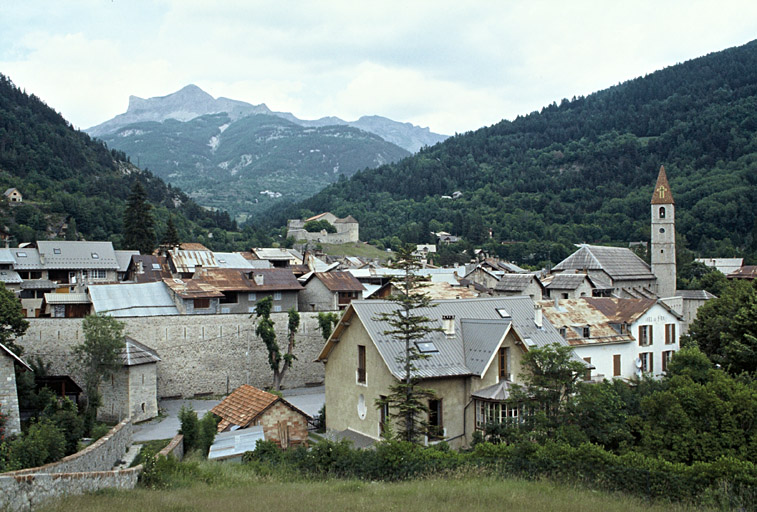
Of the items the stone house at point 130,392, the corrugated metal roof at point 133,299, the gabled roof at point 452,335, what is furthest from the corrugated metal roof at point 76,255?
the gabled roof at point 452,335

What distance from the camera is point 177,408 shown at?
32.5 meters

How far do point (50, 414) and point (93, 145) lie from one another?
406ft

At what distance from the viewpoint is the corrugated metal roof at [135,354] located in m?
29.9

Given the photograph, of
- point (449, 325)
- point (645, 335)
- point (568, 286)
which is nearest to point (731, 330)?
point (645, 335)

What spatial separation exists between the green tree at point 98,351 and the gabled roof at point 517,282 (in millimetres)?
27432

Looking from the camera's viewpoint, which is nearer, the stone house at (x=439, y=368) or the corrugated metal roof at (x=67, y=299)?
the stone house at (x=439, y=368)

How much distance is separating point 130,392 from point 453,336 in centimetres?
1606

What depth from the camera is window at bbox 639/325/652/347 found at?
3412 cm

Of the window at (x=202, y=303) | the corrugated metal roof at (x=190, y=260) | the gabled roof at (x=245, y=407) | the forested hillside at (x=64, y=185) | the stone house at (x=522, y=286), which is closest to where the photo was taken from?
the gabled roof at (x=245, y=407)

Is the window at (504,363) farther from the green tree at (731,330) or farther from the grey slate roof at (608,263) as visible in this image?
the grey slate roof at (608,263)

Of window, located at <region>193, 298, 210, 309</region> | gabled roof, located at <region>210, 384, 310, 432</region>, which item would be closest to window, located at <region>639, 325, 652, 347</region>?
gabled roof, located at <region>210, 384, 310, 432</region>

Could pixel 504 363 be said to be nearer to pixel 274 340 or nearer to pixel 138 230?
pixel 274 340

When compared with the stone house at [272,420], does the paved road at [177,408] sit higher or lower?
lower

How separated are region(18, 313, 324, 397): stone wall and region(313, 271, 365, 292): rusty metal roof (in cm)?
732
